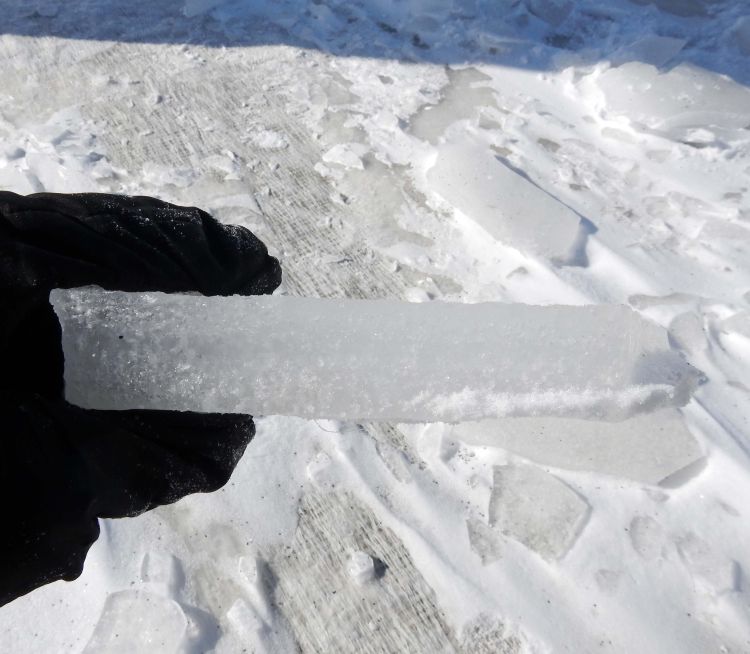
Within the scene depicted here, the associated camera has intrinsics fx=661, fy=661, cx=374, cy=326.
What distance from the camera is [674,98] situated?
2553mm

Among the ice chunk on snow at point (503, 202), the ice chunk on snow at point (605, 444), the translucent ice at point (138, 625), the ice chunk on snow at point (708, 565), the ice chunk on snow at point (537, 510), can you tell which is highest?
the ice chunk on snow at point (503, 202)

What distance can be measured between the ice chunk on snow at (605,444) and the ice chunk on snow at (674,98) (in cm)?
138

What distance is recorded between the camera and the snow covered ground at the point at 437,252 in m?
1.42

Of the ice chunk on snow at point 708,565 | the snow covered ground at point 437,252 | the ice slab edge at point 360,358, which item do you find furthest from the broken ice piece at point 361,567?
the ice chunk on snow at point 708,565

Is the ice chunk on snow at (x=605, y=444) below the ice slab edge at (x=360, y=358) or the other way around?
below

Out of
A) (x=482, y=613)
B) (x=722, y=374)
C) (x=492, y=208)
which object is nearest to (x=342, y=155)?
(x=492, y=208)

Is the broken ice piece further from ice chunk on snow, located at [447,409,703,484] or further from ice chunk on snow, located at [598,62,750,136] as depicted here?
ice chunk on snow, located at [598,62,750,136]

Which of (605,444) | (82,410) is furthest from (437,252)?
(82,410)

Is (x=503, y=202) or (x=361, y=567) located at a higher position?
(x=503, y=202)

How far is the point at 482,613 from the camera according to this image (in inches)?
55.8

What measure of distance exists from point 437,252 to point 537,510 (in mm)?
877

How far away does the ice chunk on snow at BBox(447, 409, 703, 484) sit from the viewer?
1.61 meters

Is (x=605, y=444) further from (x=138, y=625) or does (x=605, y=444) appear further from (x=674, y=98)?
(x=674, y=98)

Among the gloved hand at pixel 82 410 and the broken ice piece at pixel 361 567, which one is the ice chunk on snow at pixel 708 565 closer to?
the broken ice piece at pixel 361 567
